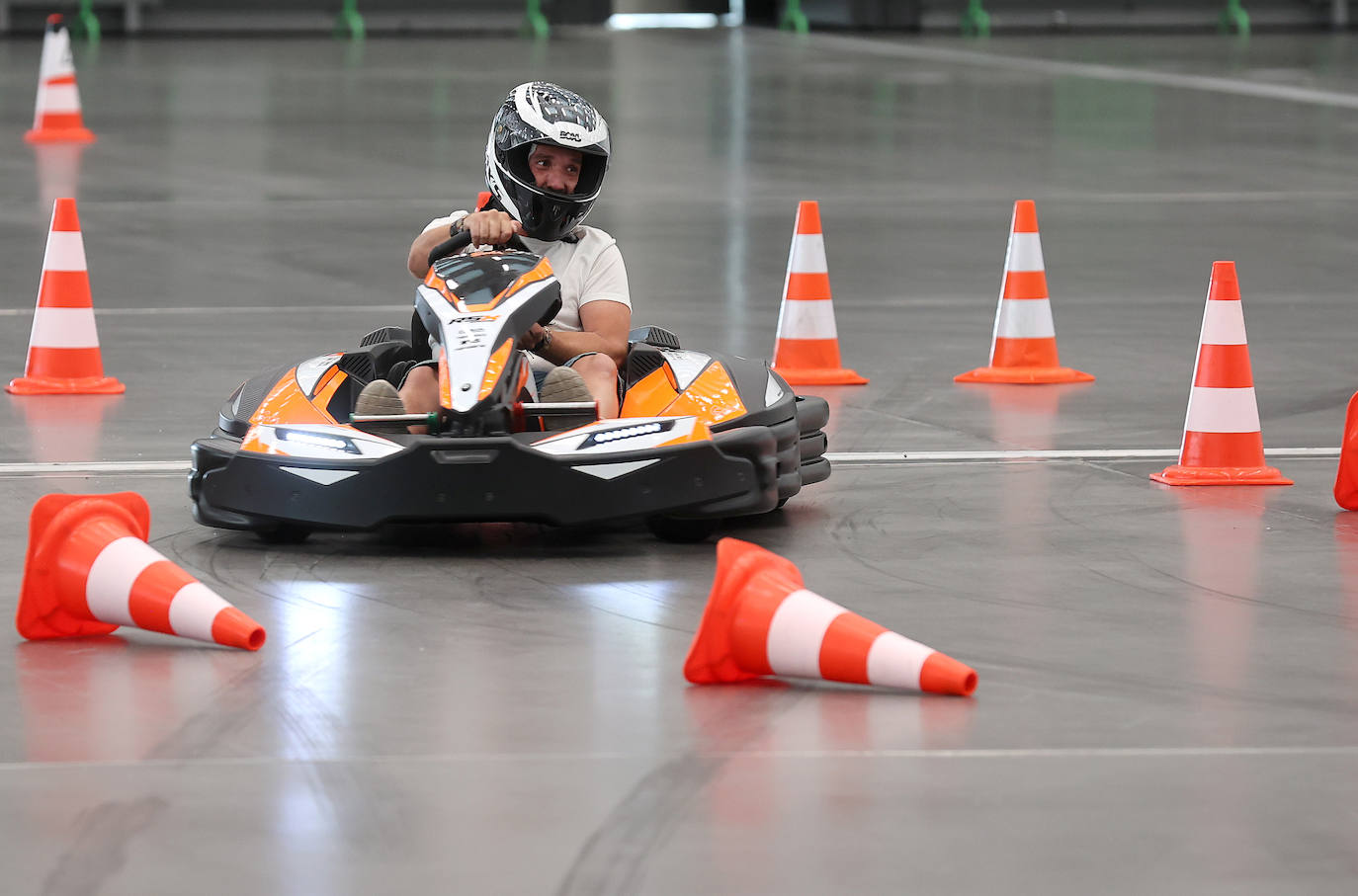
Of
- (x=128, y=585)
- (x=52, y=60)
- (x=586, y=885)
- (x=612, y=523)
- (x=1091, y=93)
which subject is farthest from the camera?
(x=1091, y=93)

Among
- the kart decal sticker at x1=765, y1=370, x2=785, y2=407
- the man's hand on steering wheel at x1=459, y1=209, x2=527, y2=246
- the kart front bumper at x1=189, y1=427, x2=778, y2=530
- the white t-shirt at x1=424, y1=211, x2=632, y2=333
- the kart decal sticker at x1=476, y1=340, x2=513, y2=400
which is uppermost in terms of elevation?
the man's hand on steering wheel at x1=459, y1=209, x2=527, y2=246

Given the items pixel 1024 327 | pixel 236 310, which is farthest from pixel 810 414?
pixel 236 310

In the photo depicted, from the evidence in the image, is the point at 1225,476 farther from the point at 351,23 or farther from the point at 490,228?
the point at 351,23

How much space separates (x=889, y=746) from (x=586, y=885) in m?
0.91

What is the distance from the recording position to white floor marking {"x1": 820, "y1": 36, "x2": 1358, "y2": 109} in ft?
79.0

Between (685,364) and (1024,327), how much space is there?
3.19 meters

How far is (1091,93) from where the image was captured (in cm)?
2441

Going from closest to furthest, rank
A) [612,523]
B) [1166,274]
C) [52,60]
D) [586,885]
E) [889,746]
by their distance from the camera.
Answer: [586,885], [889,746], [612,523], [1166,274], [52,60]

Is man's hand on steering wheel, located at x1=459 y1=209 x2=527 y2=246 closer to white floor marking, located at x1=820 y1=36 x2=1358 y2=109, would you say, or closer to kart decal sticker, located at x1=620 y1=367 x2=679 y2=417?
kart decal sticker, located at x1=620 y1=367 x2=679 y2=417

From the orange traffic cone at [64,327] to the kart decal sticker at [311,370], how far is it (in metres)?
2.57

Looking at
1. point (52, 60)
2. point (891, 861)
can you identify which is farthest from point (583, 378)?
point (52, 60)

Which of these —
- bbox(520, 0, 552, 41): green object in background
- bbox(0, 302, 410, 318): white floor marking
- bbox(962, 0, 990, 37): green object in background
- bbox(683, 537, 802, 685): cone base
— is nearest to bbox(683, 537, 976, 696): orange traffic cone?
bbox(683, 537, 802, 685): cone base

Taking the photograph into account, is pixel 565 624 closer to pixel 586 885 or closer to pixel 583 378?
pixel 583 378

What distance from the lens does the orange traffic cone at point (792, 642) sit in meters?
4.68
